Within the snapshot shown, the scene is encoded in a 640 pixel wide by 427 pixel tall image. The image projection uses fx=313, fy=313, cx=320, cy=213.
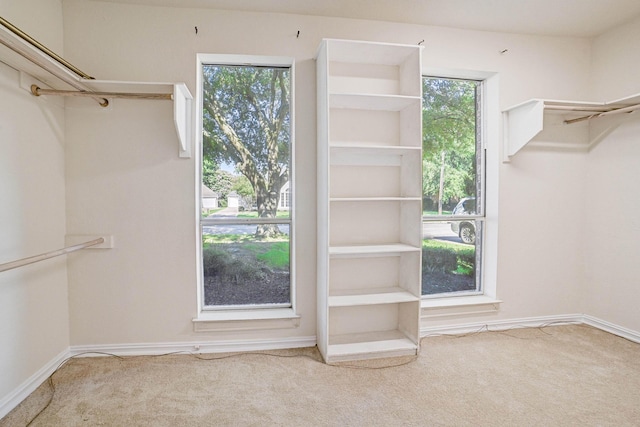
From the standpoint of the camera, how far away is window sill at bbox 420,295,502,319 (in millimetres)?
2580

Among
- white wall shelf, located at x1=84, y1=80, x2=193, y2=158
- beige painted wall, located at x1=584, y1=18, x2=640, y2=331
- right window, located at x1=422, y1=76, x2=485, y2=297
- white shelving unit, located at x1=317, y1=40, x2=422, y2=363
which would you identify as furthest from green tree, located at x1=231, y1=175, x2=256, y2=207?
beige painted wall, located at x1=584, y1=18, x2=640, y2=331

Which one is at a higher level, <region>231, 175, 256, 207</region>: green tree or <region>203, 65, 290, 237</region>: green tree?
<region>203, 65, 290, 237</region>: green tree

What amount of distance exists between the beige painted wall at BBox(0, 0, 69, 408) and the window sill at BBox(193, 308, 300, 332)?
90cm

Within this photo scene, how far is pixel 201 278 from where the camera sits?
2.40m

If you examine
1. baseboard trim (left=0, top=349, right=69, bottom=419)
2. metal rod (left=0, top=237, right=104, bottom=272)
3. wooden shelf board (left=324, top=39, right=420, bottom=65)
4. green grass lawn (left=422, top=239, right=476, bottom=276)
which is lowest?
baseboard trim (left=0, top=349, right=69, bottom=419)

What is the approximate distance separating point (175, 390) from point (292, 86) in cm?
218

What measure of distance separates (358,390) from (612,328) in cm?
235

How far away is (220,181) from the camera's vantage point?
2.42 metres

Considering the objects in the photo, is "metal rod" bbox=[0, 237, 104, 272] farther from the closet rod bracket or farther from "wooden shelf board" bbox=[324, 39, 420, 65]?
"wooden shelf board" bbox=[324, 39, 420, 65]

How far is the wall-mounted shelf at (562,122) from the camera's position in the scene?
2.39 meters

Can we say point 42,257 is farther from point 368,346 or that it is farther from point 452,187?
point 452,187

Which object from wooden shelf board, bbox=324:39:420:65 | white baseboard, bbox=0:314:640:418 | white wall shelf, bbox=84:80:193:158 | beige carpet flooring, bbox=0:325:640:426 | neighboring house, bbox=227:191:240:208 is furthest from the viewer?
neighboring house, bbox=227:191:240:208

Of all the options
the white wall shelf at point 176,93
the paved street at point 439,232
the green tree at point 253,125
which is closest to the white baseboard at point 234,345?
the paved street at point 439,232

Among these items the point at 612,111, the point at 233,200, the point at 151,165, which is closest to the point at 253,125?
the point at 233,200
